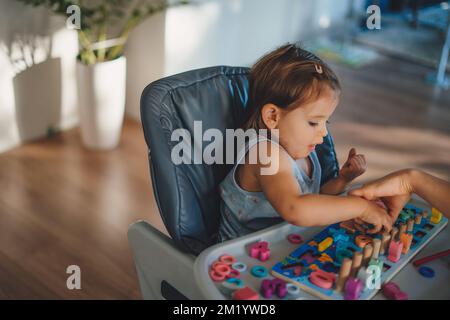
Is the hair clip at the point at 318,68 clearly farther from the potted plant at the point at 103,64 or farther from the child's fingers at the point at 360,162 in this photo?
the potted plant at the point at 103,64

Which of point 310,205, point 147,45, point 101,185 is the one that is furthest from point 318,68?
point 147,45

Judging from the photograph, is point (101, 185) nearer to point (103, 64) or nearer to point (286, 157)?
point (103, 64)

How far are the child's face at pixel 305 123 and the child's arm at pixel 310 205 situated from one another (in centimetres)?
8

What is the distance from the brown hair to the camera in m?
1.25

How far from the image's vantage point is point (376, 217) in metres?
1.20

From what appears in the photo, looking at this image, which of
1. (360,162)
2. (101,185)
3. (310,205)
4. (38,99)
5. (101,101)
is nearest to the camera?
(310,205)

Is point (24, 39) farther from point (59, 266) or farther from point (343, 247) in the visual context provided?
point (343, 247)

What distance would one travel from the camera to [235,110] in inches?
55.2

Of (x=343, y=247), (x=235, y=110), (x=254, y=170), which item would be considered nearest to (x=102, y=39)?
(x=235, y=110)

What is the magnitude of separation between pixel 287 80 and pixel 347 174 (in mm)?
311

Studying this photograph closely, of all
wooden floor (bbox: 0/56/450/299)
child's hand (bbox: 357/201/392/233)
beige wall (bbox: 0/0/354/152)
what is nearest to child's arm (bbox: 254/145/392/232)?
child's hand (bbox: 357/201/392/233)

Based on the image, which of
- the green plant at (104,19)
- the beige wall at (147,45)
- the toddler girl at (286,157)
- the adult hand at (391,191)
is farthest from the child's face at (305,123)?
the beige wall at (147,45)

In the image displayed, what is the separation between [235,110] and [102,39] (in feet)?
4.82

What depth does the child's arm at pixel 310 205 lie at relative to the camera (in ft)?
3.79
